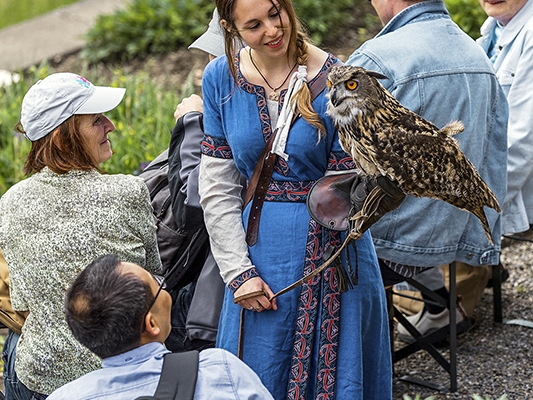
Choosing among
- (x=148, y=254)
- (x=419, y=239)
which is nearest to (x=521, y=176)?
(x=419, y=239)

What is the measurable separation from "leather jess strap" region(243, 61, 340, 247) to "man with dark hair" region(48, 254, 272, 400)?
2.74 feet

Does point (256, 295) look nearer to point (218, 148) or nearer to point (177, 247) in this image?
point (218, 148)

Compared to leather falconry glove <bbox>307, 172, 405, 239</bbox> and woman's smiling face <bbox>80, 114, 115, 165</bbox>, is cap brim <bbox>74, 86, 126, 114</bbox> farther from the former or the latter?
leather falconry glove <bbox>307, 172, 405, 239</bbox>

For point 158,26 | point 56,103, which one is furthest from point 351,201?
point 158,26

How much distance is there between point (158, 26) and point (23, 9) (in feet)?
11.1

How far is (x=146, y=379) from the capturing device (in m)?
2.17

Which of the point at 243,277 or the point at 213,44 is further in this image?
the point at 213,44

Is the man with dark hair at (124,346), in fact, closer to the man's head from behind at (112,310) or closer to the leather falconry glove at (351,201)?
the man's head from behind at (112,310)

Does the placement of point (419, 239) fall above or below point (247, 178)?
below

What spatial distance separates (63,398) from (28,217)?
3.27 ft

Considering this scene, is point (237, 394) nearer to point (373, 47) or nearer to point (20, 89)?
point (373, 47)

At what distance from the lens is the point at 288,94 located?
294 centimetres

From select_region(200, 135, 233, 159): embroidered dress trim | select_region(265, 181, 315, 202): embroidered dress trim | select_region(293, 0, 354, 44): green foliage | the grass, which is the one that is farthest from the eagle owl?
the grass

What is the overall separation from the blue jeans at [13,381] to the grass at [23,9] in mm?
8621
